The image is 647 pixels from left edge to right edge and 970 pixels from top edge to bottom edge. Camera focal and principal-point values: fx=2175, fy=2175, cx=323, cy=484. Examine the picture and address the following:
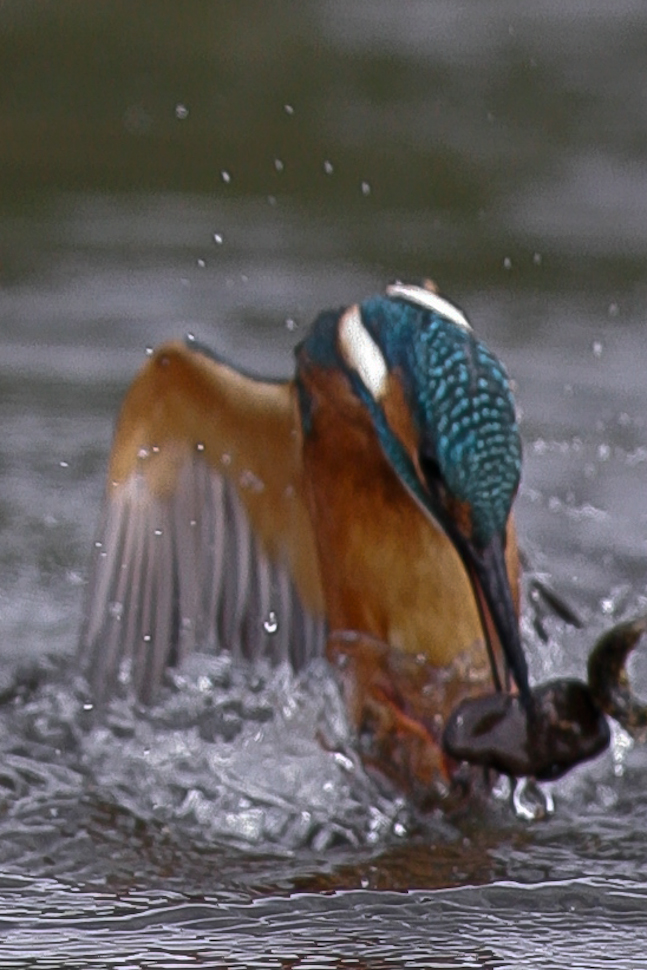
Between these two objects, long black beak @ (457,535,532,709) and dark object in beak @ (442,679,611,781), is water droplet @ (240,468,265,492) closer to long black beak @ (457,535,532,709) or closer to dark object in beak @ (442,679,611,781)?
long black beak @ (457,535,532,709)

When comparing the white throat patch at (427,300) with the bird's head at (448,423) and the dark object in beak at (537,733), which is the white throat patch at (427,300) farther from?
the dark object in beak at (537,733)

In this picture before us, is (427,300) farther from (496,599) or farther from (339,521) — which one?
(496,599)

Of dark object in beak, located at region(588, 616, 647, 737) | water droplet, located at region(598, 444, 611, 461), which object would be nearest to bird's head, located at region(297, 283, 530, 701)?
dark object in beak, located at region(588, 616, 647, 737)

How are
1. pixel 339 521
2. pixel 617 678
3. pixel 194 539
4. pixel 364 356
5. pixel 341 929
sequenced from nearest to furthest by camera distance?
pixel 341 929 → pixel 617 678 → pixel 364 356 → pixel 339 521 → pixel 194 539

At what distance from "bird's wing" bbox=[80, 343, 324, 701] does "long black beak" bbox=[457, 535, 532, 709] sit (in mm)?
568

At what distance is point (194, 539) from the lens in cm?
421

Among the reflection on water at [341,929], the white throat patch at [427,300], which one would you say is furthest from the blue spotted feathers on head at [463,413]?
the reflection on water at [341,929]

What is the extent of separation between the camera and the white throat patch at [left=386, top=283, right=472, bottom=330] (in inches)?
154

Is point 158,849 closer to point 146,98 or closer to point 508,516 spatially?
point 508,516

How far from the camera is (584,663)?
426 cm

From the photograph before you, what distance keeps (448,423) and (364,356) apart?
40cm

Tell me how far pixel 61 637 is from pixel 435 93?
4.30 metres

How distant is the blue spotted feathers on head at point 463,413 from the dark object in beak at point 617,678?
0.93 ft

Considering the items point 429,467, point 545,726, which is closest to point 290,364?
point 429,467
